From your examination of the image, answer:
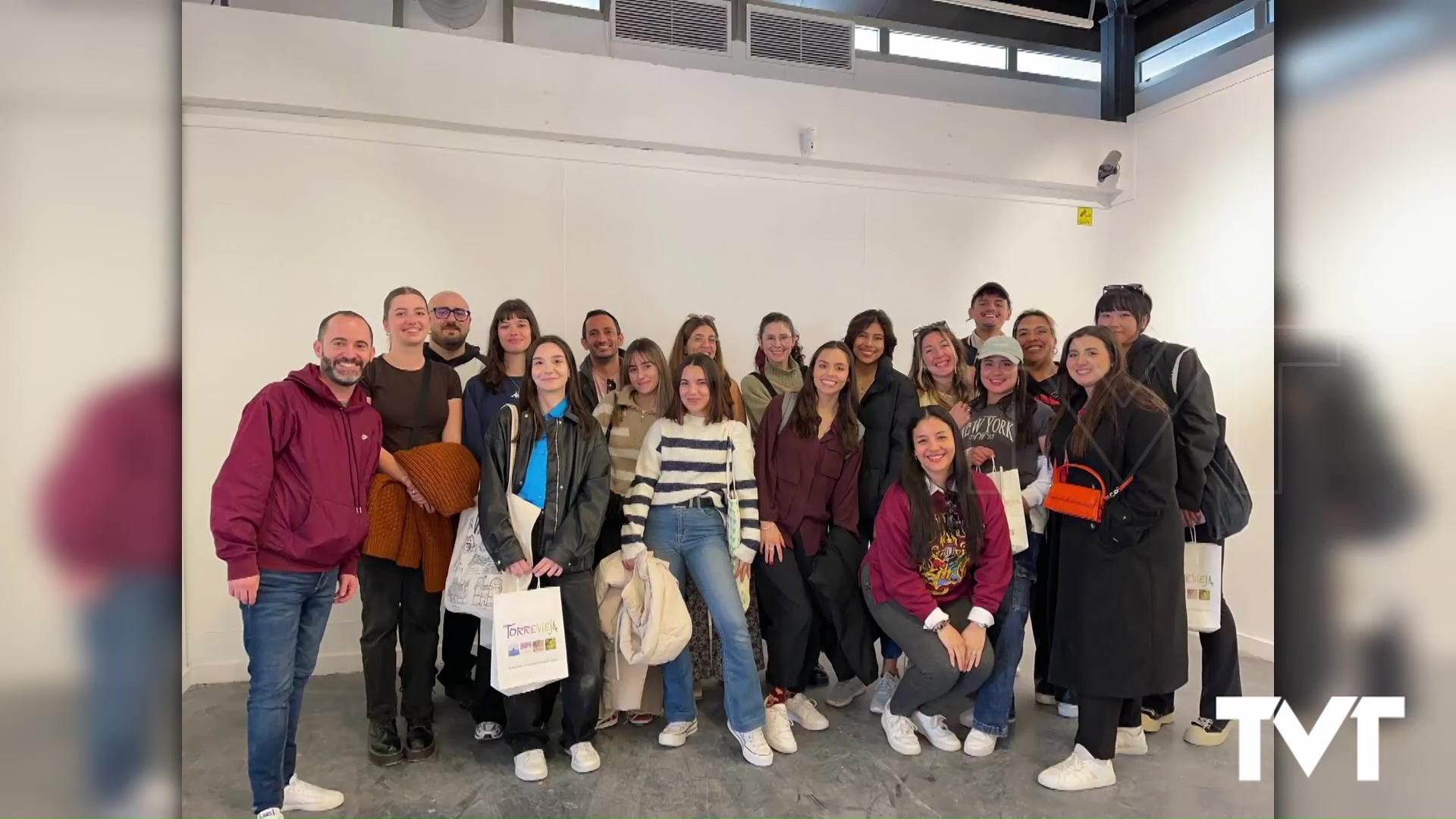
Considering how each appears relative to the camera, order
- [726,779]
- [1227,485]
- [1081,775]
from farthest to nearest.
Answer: [726,779] < [1081,775] < [1227,485]

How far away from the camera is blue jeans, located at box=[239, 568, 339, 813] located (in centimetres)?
193

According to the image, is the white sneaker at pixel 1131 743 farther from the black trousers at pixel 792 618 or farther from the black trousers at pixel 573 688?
the black trousers at pixel 573 688

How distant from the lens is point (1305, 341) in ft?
Answer: 1.44

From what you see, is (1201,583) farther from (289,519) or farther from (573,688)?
(289,519)

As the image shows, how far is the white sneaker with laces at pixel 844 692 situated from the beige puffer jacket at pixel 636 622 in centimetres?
75

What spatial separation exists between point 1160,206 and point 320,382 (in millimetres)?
1951

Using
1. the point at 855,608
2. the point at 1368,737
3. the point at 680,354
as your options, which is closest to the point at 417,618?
the point at 680,354

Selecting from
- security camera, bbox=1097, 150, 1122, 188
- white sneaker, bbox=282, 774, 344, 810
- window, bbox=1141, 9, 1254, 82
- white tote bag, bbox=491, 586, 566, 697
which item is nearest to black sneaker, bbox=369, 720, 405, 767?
white sneaker, bbox=282, 774, 344, 810

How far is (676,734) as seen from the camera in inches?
102

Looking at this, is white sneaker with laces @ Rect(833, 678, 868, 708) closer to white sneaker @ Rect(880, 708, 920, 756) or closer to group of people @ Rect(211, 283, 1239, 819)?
group of people @ Rect(211, 283, 1239, 819)

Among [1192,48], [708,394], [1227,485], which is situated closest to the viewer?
[1227,485]

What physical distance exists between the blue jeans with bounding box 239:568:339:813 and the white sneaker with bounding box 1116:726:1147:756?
2.45 m

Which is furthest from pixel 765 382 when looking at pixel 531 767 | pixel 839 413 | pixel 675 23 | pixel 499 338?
pixel 675 23

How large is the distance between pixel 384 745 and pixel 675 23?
10.4 feet
